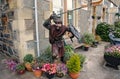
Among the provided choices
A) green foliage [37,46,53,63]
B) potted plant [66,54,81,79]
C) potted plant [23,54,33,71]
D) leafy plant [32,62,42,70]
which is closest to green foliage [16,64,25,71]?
potted plant [23,54,33,71]

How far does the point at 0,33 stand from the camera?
20.4 ft

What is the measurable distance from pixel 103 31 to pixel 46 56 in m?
6.01

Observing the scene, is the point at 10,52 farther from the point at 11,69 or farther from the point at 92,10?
the point at 92,10

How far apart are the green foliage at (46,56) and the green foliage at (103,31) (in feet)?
18.8

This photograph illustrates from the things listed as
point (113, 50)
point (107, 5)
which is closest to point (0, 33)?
point (113, 50)

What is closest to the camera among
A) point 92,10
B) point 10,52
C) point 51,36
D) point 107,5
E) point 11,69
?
point 51,36

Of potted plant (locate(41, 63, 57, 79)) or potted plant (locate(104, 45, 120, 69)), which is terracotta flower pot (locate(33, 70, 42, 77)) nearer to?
potted plant (locate(41, 63, 57, 79))

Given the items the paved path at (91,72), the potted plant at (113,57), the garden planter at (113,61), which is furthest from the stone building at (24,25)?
the garden planter at (113,61)

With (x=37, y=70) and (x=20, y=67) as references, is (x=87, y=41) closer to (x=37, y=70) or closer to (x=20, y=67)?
(x=37, y=70)

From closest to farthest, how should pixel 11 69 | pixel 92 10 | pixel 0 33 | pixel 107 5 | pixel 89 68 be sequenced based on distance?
pixel 11 69 → pixel 89 68 → pixel 0 33 → pixel 92 10 → pixel 107 5

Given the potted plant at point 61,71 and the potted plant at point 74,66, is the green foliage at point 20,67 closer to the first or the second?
the potted plant at point 61,71

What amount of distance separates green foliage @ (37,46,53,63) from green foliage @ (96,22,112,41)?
572cm

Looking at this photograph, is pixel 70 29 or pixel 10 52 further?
pixel 10 52

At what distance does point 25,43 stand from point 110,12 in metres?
9.80
